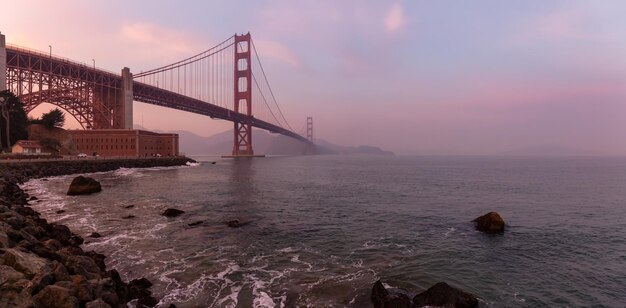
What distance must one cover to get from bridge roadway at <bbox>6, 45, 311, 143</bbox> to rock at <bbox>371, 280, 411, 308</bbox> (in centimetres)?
8614

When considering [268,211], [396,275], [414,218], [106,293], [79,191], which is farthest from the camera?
[79,191]

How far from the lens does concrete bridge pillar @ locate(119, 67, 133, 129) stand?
3506 inches

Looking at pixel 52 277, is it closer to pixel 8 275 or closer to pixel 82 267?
pixel 8 275

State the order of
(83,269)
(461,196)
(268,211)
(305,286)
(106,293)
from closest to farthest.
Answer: (106,293) < (83,269) < (305,286) < (268,211) < (461,196)

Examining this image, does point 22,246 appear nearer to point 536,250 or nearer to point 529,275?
point 529,275

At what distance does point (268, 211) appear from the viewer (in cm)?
2398

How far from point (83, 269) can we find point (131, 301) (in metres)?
1.55

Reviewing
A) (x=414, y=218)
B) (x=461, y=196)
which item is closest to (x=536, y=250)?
(x=414, y=218)

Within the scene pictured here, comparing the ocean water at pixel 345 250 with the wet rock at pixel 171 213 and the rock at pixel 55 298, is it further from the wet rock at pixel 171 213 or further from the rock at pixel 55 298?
the rock at pixel 55 298

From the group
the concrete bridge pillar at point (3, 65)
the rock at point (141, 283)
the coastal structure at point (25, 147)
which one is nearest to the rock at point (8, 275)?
the rock at point (141, 283)

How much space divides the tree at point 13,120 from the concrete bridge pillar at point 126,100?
82.3 ft

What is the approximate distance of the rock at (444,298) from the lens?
917cm

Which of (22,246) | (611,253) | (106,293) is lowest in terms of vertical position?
(611,253)

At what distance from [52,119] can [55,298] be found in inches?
3130
